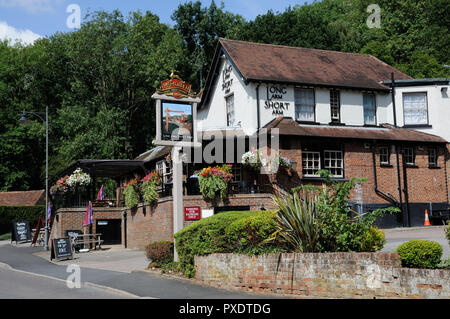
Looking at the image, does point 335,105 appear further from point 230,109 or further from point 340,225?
point 340,225

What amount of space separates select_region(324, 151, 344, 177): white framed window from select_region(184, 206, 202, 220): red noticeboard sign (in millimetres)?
7336

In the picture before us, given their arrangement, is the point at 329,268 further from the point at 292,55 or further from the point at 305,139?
the point at 292,55

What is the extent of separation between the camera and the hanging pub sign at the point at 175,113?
618 inches

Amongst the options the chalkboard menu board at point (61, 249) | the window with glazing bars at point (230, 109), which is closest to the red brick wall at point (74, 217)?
the chalkboard menu board at point (61, 249)

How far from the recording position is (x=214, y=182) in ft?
70.0

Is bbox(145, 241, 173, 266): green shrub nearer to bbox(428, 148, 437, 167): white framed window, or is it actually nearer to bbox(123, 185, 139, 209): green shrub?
bbox(123, 185, 139, 209): green shrub

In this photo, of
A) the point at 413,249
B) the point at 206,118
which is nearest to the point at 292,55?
the point at 206,118

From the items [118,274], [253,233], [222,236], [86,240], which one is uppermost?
[253,233]

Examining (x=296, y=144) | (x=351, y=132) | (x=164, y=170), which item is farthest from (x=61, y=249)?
(x=351, y=132)

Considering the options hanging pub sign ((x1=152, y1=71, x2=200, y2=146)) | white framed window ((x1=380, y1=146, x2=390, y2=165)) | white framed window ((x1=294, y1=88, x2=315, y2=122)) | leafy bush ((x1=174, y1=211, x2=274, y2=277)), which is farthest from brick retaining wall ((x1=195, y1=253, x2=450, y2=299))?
white framed window ((x1=380, y1=146, x2=390, y2=165))

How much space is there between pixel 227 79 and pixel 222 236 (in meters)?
16.2

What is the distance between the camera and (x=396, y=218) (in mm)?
25812

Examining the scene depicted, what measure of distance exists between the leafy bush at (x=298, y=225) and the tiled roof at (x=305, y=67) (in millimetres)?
14268

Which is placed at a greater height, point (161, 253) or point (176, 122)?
point (176, 122)
